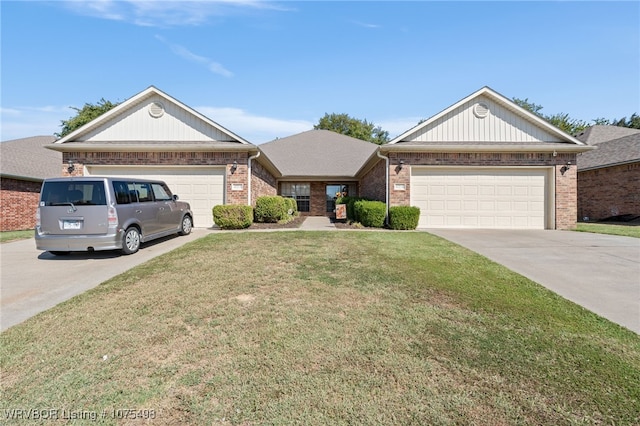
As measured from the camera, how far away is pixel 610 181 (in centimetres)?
1636

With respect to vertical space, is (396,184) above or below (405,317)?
above

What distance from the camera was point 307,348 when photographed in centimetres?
269

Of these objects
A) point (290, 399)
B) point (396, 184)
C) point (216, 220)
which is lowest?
point (290, 399)

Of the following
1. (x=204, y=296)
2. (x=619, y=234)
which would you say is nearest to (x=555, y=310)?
(x=204, y=296)

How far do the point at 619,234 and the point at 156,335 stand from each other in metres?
13.6

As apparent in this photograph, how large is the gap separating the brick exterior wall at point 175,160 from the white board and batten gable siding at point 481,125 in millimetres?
6882

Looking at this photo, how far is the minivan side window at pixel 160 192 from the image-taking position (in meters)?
8.18

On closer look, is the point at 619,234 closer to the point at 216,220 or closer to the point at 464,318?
the point at 464,318

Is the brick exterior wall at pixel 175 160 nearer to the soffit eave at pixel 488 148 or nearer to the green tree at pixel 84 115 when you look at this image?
the soffit eave at pixel 488 148

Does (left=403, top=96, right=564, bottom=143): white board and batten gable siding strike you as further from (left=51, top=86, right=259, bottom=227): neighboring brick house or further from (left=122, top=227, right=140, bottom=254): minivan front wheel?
(left=122, top=227, right=140, bottom=254): minivan front wheel

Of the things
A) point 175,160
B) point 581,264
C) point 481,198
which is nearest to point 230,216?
point 175,160

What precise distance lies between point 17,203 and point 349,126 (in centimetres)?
3589

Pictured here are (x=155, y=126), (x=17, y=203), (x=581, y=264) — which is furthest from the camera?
(x=17, y=203)

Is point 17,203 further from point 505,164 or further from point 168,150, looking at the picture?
point 505,164
